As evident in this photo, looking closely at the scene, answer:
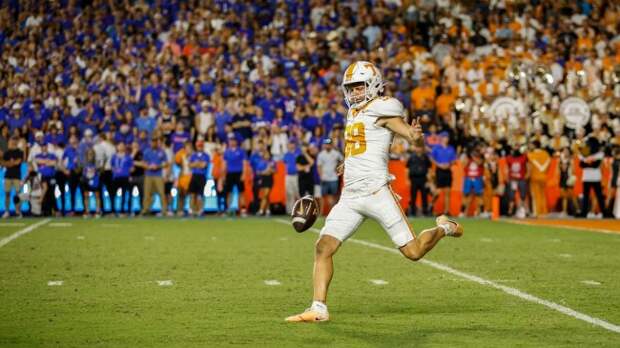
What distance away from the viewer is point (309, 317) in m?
8.03

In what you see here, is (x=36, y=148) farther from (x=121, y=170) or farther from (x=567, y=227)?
(x=567, y=227)

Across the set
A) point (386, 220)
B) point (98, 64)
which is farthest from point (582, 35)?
point (386, 220)

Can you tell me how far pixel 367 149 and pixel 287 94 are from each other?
58.7ft

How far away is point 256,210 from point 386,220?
16.9 m

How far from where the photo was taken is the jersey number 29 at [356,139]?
27.3ft

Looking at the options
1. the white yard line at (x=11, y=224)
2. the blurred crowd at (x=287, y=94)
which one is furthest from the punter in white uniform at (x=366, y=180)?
the blurred crowd at (x=287, y=94)

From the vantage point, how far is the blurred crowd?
79.7 feet

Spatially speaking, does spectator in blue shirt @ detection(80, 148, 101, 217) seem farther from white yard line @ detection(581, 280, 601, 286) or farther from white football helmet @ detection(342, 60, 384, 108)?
white football helmet @ detection(342, 60, 384, 108)

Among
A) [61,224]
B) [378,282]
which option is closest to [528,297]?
[378,282]

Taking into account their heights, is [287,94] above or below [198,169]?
above

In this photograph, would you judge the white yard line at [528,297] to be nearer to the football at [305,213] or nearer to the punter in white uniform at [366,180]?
the punter in white uniform at [366,180]

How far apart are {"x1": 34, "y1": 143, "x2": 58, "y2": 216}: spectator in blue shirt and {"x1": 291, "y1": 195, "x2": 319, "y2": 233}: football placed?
16.5 meters

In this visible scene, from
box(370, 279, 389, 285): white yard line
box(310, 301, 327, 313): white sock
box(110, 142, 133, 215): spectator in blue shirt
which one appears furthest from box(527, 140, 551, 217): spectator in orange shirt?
box(310, 301, 327, 313): white sock

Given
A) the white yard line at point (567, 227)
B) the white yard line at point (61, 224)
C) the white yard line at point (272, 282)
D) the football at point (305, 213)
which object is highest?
the football at point (305, 213)
